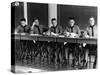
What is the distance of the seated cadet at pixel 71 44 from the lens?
765 centimetres

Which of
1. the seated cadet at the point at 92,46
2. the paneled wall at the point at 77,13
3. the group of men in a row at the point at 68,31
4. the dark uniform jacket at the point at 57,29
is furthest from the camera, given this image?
the seated cadet at the point at 92,46

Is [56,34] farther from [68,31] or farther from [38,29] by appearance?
[38,29]

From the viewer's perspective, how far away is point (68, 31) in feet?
25.2

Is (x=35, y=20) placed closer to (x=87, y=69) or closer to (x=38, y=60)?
(x=38, y=60)

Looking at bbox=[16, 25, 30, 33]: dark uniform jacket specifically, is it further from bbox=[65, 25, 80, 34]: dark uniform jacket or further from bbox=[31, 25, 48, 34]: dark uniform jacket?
bbox=[65, 25, 80, 34]: dark uniform jacket

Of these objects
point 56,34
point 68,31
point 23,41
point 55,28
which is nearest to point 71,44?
point 68,31

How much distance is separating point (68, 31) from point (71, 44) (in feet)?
1.09

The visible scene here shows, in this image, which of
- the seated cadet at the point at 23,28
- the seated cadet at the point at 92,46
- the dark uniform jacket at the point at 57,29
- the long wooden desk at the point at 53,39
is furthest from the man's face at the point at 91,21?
the seated cadet at the point at 23,28

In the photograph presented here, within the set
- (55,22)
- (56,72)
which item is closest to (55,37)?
(55,22)

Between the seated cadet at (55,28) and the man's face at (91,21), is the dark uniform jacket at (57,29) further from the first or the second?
the man's face at (91,21)

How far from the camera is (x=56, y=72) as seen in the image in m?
7.40

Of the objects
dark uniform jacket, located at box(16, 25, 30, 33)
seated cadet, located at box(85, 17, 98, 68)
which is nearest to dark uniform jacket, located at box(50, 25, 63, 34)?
dark uniform jacket, located at box(16, 25, 30, 33)

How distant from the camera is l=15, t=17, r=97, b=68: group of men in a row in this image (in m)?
7.21

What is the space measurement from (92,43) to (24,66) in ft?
6.46
